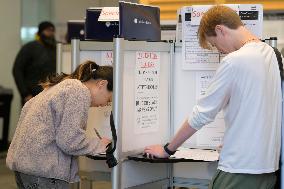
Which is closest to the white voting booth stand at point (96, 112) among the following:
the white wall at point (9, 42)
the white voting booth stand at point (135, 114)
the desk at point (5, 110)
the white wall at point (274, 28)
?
the white voting booth stand at point (135, 114)

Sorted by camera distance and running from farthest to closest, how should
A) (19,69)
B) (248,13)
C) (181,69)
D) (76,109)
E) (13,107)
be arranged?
(13,107), (19,69), (181,69), (248,13), (76,109)

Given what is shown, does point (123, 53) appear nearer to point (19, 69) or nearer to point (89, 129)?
point (89, 129)

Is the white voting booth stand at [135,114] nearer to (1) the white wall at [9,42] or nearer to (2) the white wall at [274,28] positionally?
(2) the white wall at [274,28]

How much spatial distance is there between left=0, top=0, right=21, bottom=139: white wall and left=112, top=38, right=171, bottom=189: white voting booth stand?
15.3 feet

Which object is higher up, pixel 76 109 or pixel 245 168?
pixel 76 109

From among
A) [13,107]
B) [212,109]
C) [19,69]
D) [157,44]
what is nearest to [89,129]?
[157,44]

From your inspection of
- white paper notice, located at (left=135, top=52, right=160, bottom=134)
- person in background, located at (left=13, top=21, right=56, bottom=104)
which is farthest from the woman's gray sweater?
person in background, located at (left=13, top=21, right=56, bottom=104)

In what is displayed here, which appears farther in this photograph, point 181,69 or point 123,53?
point 181,69

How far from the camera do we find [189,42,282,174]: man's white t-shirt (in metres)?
2.20

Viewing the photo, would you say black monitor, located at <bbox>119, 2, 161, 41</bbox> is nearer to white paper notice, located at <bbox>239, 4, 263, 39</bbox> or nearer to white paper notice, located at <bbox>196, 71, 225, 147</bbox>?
white paper notice, located at <bbox>196, 71, 225, 147</bbox>

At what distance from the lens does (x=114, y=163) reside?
8.61 ft

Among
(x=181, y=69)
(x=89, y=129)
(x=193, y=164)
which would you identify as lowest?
(x=193, y=164)

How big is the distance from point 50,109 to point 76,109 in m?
0.13

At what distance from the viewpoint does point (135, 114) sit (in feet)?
9.34
